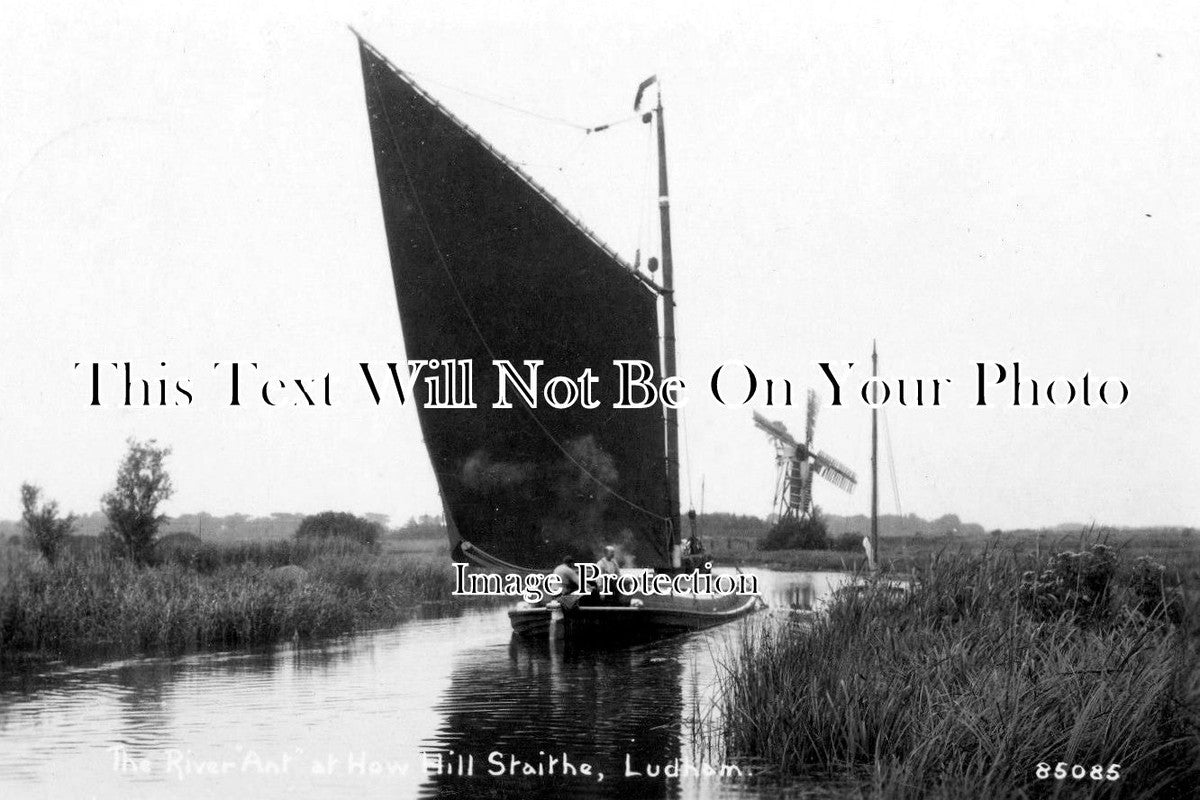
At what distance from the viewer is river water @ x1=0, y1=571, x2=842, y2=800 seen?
895 centimetres

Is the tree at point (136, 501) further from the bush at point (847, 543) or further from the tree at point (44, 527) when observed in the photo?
the bush at point (847, 543)

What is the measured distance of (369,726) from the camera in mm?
11305

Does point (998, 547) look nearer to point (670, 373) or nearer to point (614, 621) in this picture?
point (614, 621)

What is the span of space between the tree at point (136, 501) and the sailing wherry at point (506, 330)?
5.15m

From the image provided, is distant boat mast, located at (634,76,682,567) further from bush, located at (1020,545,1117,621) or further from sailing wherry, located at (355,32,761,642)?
bush, located at (1020,545,1117,621)

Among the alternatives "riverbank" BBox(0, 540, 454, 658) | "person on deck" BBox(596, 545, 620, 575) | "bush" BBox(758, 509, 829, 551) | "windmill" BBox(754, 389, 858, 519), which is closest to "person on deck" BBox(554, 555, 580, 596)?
"person on deck" BBox(596, 545, 620, 575)

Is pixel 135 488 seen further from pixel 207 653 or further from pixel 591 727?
pixel 591 727

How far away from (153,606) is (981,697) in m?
13.5

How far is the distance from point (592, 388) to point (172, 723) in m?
8.95

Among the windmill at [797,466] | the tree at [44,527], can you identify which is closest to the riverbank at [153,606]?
the tree at [44,527]

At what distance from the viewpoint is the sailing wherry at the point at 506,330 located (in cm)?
1838

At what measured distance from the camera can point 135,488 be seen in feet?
68.8


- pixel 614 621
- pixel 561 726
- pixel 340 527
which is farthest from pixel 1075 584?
pixel 340 527

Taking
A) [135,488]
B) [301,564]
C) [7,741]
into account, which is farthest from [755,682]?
[301,564]
